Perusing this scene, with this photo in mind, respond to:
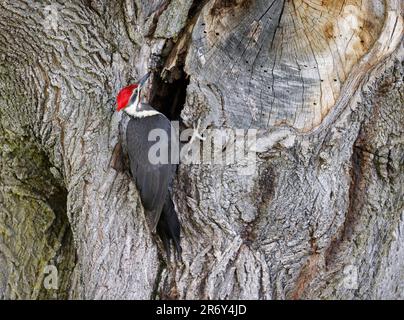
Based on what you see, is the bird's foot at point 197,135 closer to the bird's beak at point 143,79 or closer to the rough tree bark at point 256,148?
the rough tree bark at point 256,148

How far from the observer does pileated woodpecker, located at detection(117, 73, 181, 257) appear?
3.18 m

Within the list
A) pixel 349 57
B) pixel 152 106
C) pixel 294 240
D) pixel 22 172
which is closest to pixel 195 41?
pixel 152 106

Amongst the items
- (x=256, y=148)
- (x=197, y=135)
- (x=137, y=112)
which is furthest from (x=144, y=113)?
(x=256, y=148)

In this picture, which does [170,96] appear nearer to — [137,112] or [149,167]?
[137,112]

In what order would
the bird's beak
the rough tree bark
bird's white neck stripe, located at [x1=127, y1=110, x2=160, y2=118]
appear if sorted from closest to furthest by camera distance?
the rough tree bark
the bird's beak
bird's white neck stripe, located at [x1=127, y1=110, x2=160, y2=118]

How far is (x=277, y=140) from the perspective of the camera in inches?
120

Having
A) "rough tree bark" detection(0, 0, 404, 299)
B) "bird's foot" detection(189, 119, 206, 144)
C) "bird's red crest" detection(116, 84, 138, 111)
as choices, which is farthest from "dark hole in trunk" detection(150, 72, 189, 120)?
"bird's foot" detection(189, 119, 206, 144)

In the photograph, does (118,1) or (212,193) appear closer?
(212,193)

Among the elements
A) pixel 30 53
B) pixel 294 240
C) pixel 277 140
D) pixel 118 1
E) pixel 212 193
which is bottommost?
pixel 294 240

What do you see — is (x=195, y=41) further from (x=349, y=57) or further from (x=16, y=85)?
(x=16, y=85)

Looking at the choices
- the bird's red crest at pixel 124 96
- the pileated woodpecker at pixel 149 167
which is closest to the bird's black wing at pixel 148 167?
the pileated woodpecker at pixel 149 167

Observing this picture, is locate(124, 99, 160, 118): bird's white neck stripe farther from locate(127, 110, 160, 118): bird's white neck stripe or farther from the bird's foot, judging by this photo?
the bird's foot

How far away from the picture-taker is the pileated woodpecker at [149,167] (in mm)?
3178

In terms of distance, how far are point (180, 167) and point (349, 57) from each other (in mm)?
963
